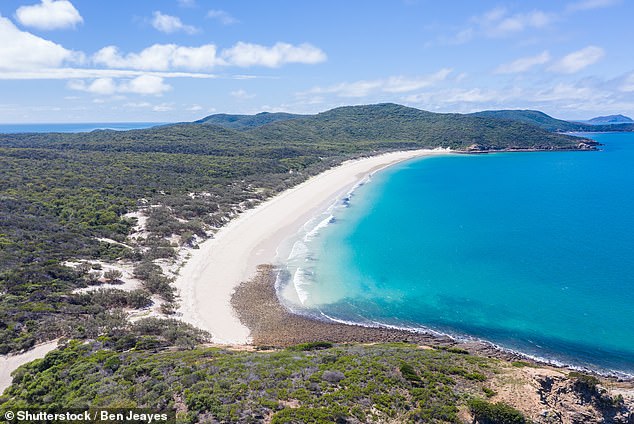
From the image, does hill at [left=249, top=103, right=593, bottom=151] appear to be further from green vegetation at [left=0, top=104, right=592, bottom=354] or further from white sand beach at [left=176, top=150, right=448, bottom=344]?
white sand beach at [left=176, top=150, right=448, bottom=344]

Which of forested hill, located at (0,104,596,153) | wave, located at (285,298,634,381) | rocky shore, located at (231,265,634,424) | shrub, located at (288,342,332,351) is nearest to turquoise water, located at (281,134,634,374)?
wave, located at (285,298,634,381)

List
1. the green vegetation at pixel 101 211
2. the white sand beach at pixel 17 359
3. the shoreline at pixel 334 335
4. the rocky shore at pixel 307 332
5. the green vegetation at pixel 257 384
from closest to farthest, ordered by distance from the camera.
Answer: the green vegetation at pixel 257 384 < the white sand beach at pixel 17 359 < the shoreline at pixel 334 335 < the green vegetation at pixel 101 211 < the rocky shore at pixel 307 332

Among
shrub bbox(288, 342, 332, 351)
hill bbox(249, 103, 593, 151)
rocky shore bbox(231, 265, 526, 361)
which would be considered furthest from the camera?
hill bbox(249, 103, 593, 151)

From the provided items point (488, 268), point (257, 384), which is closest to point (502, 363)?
point (257, 384)

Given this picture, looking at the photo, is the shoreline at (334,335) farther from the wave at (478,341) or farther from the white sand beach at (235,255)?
the white sand beach at (235,255)

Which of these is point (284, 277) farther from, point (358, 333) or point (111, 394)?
point (111, 394)

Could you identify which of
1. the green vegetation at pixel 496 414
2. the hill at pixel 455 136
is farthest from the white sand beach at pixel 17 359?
the hill at pixel 455 136

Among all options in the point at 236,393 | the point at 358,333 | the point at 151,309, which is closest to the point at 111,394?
the point at 236,393
